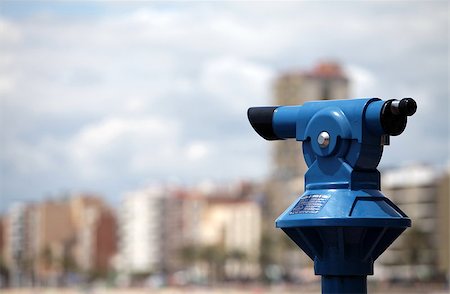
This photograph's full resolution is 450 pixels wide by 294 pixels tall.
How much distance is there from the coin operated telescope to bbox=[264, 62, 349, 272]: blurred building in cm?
12637

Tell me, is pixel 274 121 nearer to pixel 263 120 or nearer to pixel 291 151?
pixel 263 120

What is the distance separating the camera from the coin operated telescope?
5254 mm

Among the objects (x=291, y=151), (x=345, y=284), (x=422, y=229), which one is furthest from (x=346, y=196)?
(x=291, y=151)

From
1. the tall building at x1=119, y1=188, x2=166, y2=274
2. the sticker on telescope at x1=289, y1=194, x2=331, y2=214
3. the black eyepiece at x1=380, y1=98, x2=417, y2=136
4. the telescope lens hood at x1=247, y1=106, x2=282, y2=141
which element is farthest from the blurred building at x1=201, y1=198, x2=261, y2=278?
the black eyepiece at x1=380, y1=98, x2=417, y2=136

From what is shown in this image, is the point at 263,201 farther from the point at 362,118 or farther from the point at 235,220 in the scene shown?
the point at 362,118

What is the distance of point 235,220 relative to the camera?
536 ft

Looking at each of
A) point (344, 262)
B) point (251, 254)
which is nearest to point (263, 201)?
point (251, 254)

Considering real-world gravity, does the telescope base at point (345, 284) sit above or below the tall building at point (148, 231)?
above

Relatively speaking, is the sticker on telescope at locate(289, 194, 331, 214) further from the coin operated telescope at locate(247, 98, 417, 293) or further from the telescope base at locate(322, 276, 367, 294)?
the telescope base at locate(322, 276, 367, 294)

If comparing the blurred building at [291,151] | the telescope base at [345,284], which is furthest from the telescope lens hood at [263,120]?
the blurred building at [291,151]

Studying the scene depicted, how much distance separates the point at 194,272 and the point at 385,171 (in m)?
45.3

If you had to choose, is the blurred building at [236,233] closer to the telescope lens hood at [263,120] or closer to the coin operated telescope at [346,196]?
the telescope lens hood at [263,120]

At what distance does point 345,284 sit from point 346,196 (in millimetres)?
398

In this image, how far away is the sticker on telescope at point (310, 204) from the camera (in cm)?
531
